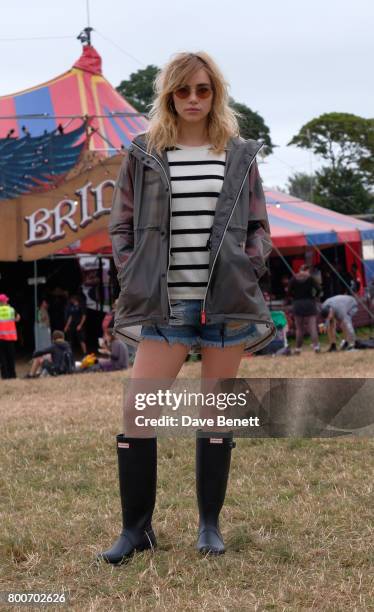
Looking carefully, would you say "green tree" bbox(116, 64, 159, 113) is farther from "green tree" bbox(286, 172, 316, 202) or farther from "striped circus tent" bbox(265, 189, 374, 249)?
"striped circus tent" bbox(265, 189, 374, 249)

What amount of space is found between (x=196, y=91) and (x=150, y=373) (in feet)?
2.99

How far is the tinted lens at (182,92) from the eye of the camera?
3.16m

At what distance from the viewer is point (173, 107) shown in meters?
3.23

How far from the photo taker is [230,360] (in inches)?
124

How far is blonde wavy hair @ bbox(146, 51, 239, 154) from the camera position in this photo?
315 centimetres

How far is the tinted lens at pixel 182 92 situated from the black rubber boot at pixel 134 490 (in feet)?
3.61

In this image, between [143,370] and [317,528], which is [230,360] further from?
[317,528]

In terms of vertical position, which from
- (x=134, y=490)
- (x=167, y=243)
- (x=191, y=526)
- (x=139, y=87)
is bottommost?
(x=191, y=526)

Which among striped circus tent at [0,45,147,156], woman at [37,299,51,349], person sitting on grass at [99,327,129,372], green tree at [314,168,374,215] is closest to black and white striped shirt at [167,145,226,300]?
person sitting on grass at [99,327,129,372]

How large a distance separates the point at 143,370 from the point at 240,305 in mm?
372

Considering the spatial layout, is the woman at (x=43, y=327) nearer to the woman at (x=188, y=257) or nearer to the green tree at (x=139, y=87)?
the woman at (x=188, y=257)

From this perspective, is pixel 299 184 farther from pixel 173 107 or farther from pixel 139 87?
pixel 173 107

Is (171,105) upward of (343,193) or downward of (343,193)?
upward

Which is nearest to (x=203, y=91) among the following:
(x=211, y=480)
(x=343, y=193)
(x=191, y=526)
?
(x=211, y=480)
